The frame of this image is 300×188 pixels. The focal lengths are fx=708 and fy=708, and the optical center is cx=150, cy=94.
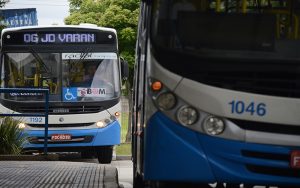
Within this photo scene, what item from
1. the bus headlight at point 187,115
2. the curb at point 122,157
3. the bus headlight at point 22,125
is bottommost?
the curb at point 122,157

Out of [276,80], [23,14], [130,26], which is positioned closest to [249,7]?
[276,80]

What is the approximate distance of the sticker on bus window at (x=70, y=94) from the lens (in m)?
16.9

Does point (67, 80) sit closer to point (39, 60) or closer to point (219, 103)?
point (39, 60)

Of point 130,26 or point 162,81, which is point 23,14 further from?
point 162,81

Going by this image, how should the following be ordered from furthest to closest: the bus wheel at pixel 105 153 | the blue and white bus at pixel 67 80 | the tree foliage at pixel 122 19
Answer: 1. the tree foliage at pixel 122 19
2. the bus wheel at pixel 105 153
3. the blue and white bus at pixel 67 80

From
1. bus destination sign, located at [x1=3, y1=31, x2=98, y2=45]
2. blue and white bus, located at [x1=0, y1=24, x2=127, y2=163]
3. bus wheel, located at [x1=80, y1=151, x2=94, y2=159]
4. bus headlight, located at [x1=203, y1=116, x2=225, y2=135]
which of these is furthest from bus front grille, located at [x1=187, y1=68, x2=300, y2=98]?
bus wheel, located at [x1=80, y1=151, x2=94, y2=159]

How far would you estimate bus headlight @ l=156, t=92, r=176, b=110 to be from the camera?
627 centimetres

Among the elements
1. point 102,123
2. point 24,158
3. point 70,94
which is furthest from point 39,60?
point 24,158

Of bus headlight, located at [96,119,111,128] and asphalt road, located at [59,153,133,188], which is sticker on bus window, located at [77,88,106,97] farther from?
asphalt road, located at [59,153,133,188]

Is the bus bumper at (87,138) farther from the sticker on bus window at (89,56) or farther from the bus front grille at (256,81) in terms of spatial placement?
the bus front grille at (256,81)

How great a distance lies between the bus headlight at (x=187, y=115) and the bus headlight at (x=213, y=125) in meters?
0.11

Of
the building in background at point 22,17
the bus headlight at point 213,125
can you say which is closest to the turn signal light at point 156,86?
A: the bus headlight at point 213,125

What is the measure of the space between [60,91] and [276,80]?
11144 mm

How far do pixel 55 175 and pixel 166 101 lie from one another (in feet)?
15.7
